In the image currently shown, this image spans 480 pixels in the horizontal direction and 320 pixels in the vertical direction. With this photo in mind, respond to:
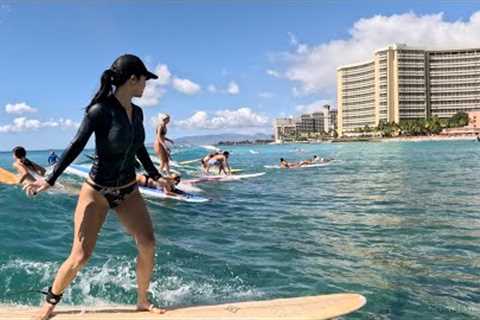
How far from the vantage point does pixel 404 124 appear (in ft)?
625

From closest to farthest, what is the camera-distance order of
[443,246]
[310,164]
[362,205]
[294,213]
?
[443,246] → [294,213] → [362,205] → [310,164]

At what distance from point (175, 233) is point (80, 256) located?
7.23 metres

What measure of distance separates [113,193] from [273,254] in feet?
17.4

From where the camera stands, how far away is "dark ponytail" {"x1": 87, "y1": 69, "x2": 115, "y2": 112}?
4621 mm

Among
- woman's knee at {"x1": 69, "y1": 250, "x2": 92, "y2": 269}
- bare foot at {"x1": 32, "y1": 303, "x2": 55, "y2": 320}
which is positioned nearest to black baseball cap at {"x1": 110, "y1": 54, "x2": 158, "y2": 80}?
woman's knee at {"x1": 69, "y1": 250, "x2": 92, "y2": 269}

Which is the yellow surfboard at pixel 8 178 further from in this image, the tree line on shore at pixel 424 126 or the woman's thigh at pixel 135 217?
the tree line on shore at pixel 424 126

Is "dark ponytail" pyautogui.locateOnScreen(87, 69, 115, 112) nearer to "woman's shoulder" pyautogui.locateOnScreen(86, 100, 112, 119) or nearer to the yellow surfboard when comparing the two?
"woman's shoulder" pyautogui.locateOnScreen(86, 100, 112, 119)

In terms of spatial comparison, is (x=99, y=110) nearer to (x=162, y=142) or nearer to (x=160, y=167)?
(x=162, y=142)

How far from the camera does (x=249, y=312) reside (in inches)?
196

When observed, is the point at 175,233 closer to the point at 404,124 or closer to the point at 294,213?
the point at 294,213

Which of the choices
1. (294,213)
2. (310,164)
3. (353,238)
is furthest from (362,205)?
(310,164)

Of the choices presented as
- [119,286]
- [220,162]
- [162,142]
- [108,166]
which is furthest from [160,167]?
[108,166]

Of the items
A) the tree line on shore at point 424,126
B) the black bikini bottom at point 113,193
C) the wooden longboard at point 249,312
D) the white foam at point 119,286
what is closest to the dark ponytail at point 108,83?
the black bikini bottom at point 113,193

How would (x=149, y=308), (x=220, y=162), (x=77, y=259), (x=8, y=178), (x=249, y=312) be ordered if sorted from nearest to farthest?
(x=77, y=259), (x=249, y=312), (x=149, y=308), (x=8, y=178), (x=220, y=162)
